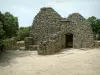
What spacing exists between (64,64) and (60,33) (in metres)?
7.52

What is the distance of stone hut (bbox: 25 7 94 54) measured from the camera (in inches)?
658

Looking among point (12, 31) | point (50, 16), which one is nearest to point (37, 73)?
point (12, 31)

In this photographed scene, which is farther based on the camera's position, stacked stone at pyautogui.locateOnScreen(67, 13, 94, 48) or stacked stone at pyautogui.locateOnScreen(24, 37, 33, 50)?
stacked stone at pyautogui.locateOnScreen(24, 37, 33, 50)

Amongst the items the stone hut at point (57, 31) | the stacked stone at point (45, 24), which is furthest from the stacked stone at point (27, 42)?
the stacked stone at point (45, 24)

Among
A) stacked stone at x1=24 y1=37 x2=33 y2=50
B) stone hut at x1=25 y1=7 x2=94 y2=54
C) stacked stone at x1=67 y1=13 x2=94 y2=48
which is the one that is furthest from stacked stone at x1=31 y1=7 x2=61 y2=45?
stacked stone at x1=67 y1=13 x2=94 y2=48

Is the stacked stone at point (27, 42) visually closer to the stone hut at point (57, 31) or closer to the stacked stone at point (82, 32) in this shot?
the stone hut at point (57, 31)

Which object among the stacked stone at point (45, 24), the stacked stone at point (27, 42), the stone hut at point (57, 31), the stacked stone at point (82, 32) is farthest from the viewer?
the stacked stone at point (27, 42)

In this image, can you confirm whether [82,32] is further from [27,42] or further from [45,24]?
[27,42]

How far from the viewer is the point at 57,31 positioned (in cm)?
1897

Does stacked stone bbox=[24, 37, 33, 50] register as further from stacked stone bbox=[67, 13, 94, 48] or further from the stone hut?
stacked stone bbox=[67, 13, 94, 48]

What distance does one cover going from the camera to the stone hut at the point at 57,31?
658 inches

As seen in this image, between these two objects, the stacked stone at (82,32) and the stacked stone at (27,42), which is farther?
the stacked stone at (27,42)

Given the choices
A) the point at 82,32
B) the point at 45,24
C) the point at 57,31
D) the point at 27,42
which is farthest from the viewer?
the point at 45,24

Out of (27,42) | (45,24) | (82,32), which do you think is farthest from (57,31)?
(27,42)
